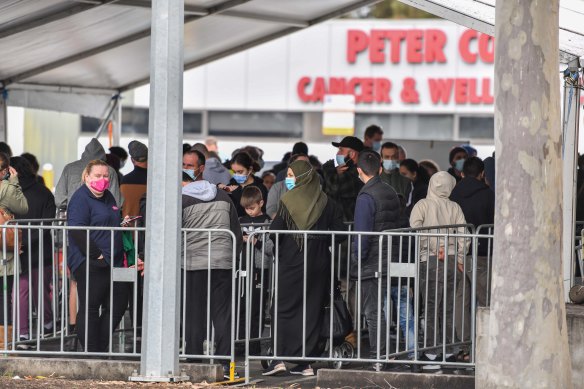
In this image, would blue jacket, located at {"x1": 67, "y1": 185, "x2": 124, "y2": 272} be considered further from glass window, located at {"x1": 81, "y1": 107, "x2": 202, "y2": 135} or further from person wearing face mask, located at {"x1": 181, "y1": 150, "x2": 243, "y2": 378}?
glass window, located at {"x1": 81, "y1": 107, "x2": 202, "y2": 135}

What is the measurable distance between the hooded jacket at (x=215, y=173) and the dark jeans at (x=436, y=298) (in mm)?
3893

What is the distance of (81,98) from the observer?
63.2 feet

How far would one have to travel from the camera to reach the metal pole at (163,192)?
385 inches

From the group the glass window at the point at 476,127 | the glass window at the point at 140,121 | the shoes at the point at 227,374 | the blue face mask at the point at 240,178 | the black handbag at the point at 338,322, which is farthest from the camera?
the glass window at the point at 140,121

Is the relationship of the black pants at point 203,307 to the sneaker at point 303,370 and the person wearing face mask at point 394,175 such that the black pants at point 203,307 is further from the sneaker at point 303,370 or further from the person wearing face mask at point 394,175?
the person wearing face mask at point 394,175

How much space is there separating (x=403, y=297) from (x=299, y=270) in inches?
37.9

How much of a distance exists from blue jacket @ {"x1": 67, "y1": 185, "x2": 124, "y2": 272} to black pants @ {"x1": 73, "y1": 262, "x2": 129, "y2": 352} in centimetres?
8

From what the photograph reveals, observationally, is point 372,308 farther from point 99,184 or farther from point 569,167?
point 99,184

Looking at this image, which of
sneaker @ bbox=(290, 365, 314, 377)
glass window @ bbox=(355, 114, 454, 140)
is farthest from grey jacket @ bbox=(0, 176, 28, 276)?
glass window @ bbox=(355, 114, 454, 140)

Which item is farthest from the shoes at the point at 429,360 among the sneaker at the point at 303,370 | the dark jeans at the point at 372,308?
the sneaker at the point at 303,370

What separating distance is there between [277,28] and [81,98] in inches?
128

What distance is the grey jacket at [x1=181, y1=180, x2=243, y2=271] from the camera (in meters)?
10.5

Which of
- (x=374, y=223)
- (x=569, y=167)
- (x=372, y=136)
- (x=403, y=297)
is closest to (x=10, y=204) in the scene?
(x=374, y=223)

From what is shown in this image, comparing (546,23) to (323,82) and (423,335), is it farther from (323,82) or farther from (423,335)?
(323,82)
